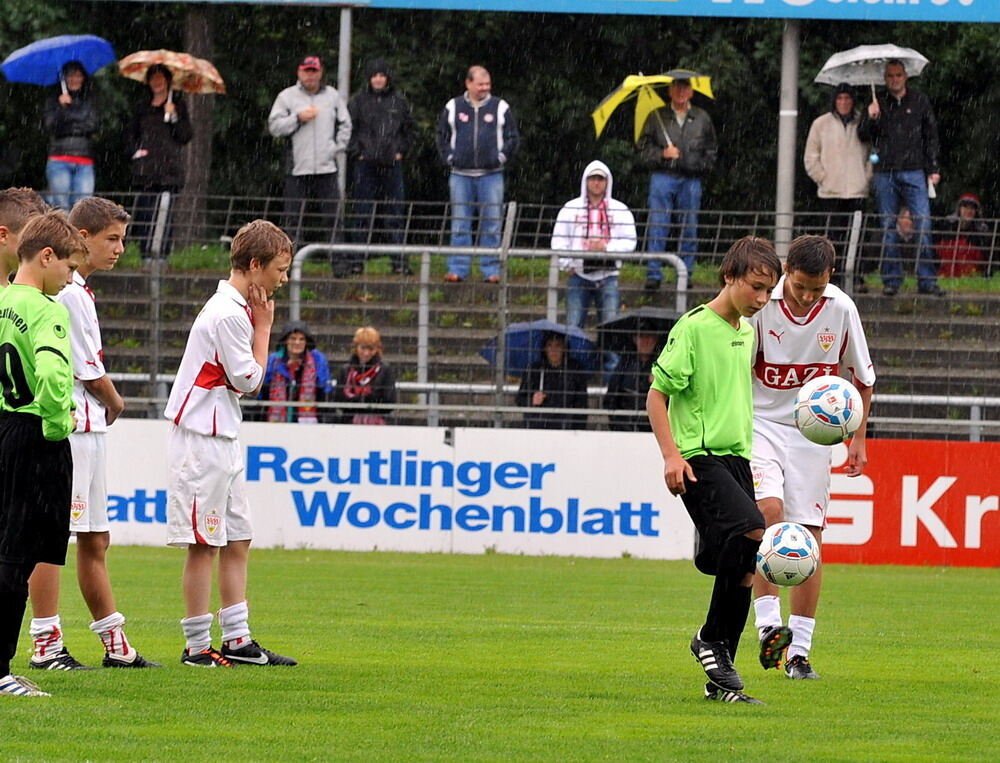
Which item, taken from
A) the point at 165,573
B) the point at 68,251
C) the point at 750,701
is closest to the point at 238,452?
the point at 68,251

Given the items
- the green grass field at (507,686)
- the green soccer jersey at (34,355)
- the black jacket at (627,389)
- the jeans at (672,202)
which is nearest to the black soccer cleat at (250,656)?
the green grass field at (507,686)

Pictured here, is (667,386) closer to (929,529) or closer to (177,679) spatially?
(177,679)

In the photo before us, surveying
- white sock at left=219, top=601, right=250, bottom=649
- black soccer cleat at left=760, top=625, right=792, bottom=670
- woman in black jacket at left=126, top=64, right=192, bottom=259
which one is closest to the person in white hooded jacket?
woman in black jacket at left=126, top=64, right=192, bottom=259

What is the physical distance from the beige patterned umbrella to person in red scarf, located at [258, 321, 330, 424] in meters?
5.23

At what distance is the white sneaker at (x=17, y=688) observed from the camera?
7.43 metres

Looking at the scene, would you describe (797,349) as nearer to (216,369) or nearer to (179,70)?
(216,369)

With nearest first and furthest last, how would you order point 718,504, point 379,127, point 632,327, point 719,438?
point 718,504
point 719,438
point 632,327
point 379,127

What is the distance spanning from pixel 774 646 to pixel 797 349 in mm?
1479

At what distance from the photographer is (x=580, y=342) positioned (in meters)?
17.5

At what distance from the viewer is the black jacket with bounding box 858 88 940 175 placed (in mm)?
19125

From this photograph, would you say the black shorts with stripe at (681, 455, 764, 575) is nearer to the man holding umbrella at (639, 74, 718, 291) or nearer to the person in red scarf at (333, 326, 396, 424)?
the person in red scarf at (333, 326, 396, 424)

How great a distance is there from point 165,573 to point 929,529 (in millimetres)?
6762

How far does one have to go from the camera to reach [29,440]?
7.30 meters

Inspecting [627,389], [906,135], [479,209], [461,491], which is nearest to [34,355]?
[461,491]
